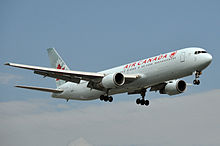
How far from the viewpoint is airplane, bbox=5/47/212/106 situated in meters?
41.5

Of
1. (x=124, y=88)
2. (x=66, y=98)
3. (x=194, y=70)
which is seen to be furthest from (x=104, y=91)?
(x=194, y=70)

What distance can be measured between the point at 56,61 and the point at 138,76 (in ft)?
58.8

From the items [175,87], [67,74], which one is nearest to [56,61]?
[67,74]

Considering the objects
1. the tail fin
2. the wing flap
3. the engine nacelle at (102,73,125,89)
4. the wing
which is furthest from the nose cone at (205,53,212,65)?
the tail fin

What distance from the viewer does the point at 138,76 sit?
144 ft

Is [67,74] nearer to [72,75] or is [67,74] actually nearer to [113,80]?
[72,75]

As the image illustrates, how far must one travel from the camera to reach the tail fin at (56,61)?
57175 mm

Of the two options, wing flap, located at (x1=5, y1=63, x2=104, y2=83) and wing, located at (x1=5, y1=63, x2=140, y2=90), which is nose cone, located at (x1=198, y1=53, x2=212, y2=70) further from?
wing flap, located at (x1=5, y1=63, x2=104, y2=83)

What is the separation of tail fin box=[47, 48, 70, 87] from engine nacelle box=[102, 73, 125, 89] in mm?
13181

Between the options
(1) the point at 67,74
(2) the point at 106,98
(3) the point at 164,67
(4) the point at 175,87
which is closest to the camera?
(3) the point at 164,67

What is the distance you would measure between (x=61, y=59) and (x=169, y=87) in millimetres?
16547

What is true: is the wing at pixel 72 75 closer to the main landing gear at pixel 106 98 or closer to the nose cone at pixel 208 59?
the main landing gear at pixel 106 98

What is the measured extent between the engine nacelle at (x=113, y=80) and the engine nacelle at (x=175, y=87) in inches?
280

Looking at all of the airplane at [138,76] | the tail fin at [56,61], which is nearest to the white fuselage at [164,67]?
the airplane at [138,76]
